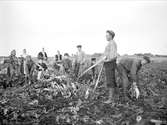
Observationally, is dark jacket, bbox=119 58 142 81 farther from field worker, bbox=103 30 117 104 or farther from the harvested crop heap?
the harvested crop heap

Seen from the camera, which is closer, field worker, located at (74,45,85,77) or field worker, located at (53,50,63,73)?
field worker, located at (74,45,85,77)

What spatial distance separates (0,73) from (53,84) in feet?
14.6

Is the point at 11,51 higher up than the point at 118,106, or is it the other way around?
the point at 11,51

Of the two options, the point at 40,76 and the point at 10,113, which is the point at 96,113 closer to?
the point at 10,113

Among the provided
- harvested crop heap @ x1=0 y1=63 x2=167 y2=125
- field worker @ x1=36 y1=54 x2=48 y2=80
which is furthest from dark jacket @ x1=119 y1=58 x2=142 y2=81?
field worker @ x1=36 y1=54 x2=48 y2=80

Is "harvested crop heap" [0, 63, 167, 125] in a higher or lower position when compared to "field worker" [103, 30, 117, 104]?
lower

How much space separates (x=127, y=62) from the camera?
5781mm

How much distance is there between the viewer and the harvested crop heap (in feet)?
14.4

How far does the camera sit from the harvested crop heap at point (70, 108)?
4.40m

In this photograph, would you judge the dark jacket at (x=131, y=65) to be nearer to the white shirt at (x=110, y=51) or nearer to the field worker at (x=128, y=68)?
the field worker at (x=128, y=68)

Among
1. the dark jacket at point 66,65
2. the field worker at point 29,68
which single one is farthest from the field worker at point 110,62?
the dark jacket at point 66,65

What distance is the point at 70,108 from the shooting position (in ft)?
16.5

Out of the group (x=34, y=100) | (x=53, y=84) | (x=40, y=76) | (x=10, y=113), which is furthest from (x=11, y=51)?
(x=10, y=113)

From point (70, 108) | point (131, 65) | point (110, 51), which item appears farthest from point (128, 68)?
point (70, 108)
